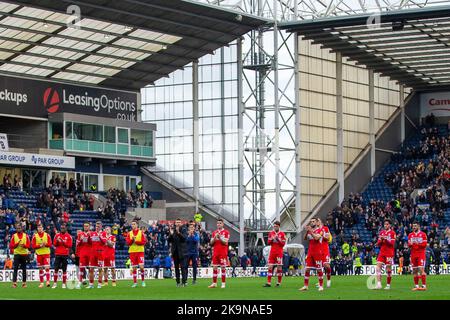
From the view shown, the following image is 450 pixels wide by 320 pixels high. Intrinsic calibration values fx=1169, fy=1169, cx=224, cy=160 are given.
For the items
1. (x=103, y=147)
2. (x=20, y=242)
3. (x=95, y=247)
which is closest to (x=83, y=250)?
(x=95, y=247)

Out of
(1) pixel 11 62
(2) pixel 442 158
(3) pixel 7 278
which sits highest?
(1) pixel 11 62

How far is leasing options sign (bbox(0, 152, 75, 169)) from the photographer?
68938 mm

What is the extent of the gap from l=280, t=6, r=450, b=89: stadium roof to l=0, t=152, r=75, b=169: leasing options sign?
16026 millimetres

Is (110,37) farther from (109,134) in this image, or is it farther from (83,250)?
(83,250)

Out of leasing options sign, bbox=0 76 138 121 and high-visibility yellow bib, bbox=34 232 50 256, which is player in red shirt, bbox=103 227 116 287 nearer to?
high-visibility yellow bib, bbox=34 232 50 256

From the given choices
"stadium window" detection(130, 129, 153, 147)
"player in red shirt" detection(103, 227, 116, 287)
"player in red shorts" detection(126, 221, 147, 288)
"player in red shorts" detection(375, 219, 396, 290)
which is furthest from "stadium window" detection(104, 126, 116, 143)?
"player in red shorts" detection(375, 219, 396, 290)

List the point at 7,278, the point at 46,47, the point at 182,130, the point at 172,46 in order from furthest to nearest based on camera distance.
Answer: the point at 182,130 < the point at 172,46 < the point at 46,47 < the point at 7,278

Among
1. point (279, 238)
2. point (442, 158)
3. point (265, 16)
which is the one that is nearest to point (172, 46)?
point (265, 16)

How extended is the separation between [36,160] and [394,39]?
76.7 feet

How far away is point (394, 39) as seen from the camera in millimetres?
73000

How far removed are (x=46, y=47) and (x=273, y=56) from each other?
45.1 feet

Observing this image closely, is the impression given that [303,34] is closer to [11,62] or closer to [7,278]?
[11,62]
